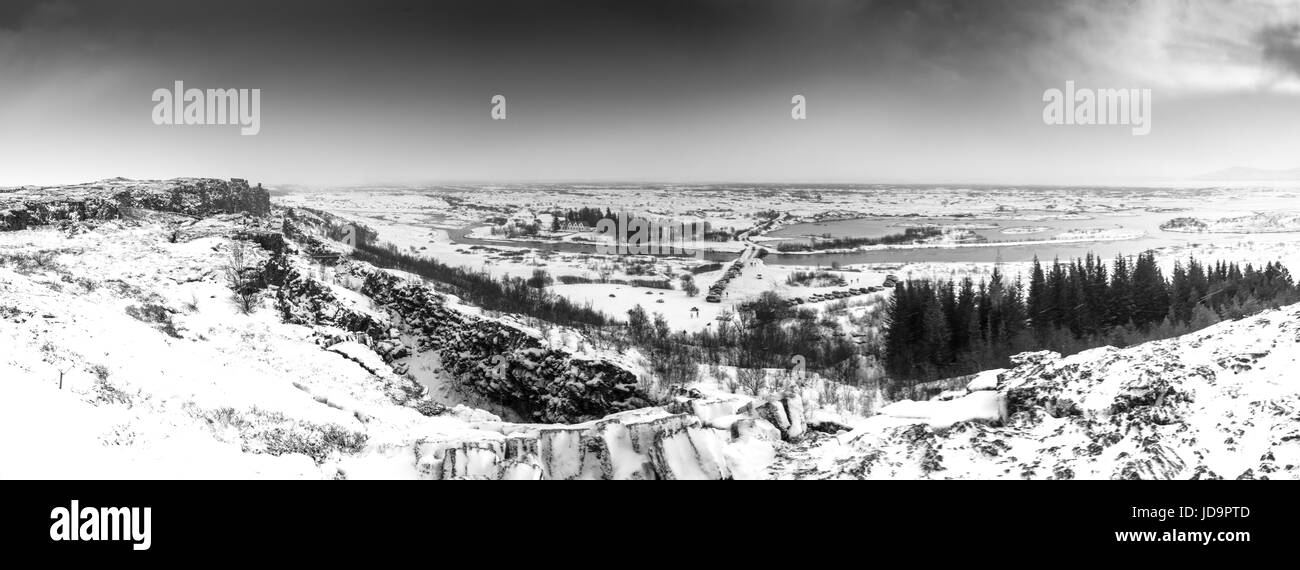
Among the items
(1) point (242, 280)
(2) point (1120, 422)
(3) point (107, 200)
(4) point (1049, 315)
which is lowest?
(4) point (1049, 315)

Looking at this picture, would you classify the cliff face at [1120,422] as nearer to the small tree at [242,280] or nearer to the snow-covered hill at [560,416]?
the snow-covered hill at [560,416]

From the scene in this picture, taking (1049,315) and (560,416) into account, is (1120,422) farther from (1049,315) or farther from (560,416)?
(1049,315)

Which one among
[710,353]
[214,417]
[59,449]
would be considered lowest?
[710,353]

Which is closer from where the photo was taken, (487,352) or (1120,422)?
(1120,422)

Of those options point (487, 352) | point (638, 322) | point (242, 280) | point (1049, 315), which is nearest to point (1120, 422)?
point (487, 352)
